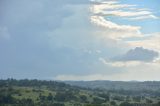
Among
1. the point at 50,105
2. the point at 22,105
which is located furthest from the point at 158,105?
the point at 22,105

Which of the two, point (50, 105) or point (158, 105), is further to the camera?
point (50, 105)

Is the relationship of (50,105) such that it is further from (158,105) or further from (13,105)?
(158,105)

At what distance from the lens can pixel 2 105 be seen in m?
Answer: 197

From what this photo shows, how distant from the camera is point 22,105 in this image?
196 meters

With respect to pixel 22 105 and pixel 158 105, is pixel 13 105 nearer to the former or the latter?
pixel 22 105

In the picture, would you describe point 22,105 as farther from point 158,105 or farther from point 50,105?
point 158,105

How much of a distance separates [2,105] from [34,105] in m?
15.3

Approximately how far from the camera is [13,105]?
646ft

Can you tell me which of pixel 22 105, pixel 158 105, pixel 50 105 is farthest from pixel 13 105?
pixel 158 105

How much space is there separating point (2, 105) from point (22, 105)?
9657mm

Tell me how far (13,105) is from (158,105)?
67.7m

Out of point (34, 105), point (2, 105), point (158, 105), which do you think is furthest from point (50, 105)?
point (158, 105)

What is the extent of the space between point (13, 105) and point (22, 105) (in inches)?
178

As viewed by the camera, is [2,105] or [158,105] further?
[2,105]
